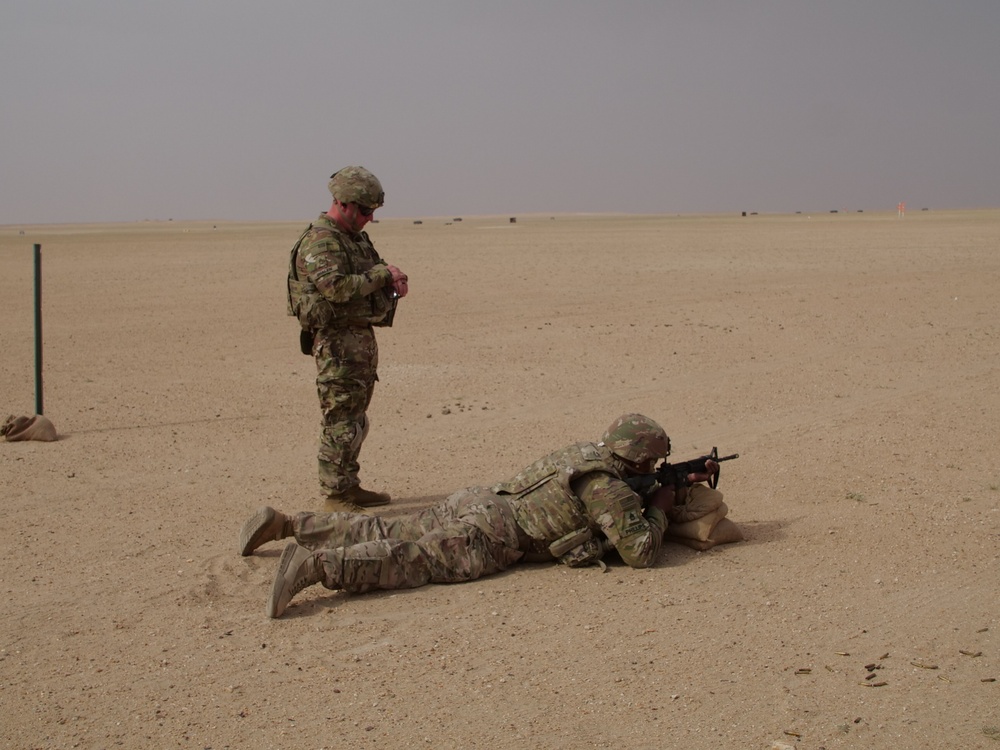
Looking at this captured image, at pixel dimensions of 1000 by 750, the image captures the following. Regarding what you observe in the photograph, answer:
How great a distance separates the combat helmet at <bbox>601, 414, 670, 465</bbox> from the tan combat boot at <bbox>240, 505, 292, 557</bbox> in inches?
68.8

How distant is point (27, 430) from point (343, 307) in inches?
145

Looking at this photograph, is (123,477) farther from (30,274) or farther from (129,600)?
(30,274)

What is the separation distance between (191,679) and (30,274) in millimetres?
20257

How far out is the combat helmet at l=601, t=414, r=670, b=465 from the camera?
5.61m

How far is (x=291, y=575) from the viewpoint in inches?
195

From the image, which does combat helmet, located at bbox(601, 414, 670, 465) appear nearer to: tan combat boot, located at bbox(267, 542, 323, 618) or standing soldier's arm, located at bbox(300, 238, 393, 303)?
tan combat boot, located at bbox(267, 542, 323, 618)

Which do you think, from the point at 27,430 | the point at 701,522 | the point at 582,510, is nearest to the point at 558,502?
the point at 582,510

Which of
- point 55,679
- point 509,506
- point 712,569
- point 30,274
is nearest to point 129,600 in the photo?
point 55,679

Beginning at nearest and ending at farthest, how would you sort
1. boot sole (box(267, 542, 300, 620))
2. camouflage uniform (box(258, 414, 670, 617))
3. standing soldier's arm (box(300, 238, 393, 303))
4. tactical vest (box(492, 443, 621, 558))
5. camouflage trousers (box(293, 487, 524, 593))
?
boot sole (box(267, 542, 300, 620)) < camouflage trousers (box(293, 487, 524, 593)) < camouflage uniform (box(258, 414, 670, 617)) < tactical vest (box(492, 443, 621, 558)) < standing soldier's arm (box(300, 238, 393, 303))

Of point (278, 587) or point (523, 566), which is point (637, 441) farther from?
point (278, 587)

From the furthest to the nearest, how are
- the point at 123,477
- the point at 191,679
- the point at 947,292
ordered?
the point at 947,292
the point at 123,477
the point at 191,679

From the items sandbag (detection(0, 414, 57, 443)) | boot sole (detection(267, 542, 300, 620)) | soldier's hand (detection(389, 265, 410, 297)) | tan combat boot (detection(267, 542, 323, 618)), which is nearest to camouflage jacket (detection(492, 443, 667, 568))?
tan combat boot (detection(267, 542, 323, 618))

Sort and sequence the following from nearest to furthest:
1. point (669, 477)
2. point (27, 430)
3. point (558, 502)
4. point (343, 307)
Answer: point (558, 502)
point (669, 477)
point (343, 307)
point (27, 430)

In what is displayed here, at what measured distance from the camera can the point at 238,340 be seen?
14.2 m
